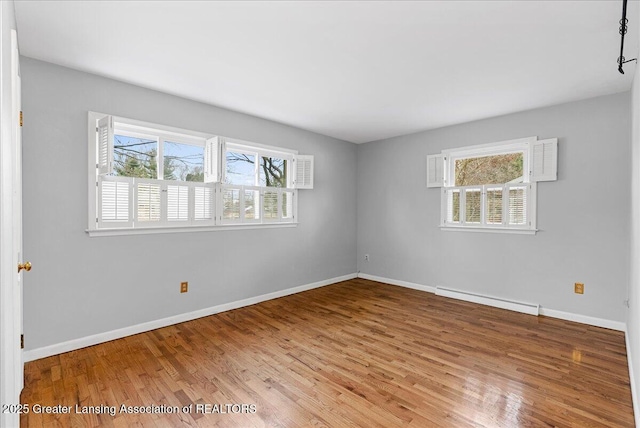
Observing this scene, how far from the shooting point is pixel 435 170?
Result: 4.80 meters

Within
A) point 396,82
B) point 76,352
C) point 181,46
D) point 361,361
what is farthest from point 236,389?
point 396,82

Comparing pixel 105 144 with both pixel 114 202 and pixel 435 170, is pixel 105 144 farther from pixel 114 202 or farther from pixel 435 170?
pixel 435 170

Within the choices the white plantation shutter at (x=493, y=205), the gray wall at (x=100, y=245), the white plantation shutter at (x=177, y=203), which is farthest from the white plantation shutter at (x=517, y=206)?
the white plantation shutter at (x=177, y=203)

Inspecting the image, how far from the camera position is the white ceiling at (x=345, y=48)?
2061 mm

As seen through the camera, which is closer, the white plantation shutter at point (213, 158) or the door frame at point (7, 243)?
the door frame at point (7, 243)

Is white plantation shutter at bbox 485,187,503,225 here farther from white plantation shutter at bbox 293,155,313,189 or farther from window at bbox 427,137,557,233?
white plantation shutter at bbox 293,155,313,189

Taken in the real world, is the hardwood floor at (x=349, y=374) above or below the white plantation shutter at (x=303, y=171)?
below

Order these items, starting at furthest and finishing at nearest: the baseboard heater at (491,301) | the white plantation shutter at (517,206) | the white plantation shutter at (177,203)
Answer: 1. the white plantation shutter at (517,206)
2. the baseboard heater at (491,301)
3. the white plantation shutter at (177,203)

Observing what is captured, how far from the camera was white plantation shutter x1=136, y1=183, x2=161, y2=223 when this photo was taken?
3.25 meters

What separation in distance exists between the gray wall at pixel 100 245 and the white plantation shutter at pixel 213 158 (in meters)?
0.23

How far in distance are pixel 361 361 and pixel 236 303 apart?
1990mm

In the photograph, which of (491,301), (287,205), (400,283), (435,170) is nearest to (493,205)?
(435,170)

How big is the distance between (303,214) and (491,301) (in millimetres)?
2930

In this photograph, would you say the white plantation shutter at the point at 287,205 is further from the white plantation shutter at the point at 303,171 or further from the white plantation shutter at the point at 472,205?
the white plantation shutter at the point at 472,205
